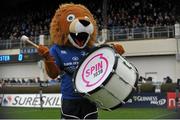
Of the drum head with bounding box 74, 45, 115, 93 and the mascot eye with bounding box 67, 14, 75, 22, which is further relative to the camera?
the mascot eye with bounding box 67, 14, 75, 22

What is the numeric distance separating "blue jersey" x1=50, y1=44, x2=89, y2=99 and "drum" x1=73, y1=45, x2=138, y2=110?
42 cm

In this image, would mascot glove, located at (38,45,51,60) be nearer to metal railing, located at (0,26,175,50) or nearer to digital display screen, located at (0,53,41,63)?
metal railing, located at (0,26,175,50)

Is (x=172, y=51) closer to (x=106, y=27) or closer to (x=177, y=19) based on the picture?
(x=177, y=19)

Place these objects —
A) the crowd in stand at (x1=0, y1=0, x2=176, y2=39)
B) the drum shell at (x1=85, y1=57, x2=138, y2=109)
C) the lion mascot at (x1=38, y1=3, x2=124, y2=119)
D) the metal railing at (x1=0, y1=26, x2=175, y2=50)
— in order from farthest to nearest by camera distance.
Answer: the crowd in stand at (x1=0, y1=0, x2=176, y2=39)
the metal railing at (x1=0, y1=26, x2=175, y2=50)
the lion mascot at (x1=38, y1=3, x2=124, y2=119)
the drum shell at (x1=85, y1=57, x2=138, y2=109)

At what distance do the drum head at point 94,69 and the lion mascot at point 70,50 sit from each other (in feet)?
1.28

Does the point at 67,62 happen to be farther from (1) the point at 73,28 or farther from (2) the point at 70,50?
(1) the point at 73,28

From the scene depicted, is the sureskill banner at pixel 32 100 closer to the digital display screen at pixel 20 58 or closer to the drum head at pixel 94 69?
the digital display screen at pixel 20 58

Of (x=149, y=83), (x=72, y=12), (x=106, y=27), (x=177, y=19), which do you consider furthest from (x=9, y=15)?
(x=72, y=12)

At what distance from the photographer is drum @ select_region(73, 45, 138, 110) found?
221 inches

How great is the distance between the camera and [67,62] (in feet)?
20.9

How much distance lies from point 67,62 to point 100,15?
33.4 m

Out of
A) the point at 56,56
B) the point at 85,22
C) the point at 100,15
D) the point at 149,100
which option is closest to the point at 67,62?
the point at 56,56

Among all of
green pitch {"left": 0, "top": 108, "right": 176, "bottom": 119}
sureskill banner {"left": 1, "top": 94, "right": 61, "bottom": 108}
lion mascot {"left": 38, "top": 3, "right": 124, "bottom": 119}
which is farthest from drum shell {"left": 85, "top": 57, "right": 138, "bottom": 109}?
sureskill banner {"left": 1, "top": 94, "right": 61, "bottom": 108}

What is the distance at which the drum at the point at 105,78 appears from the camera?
561 centimetres
